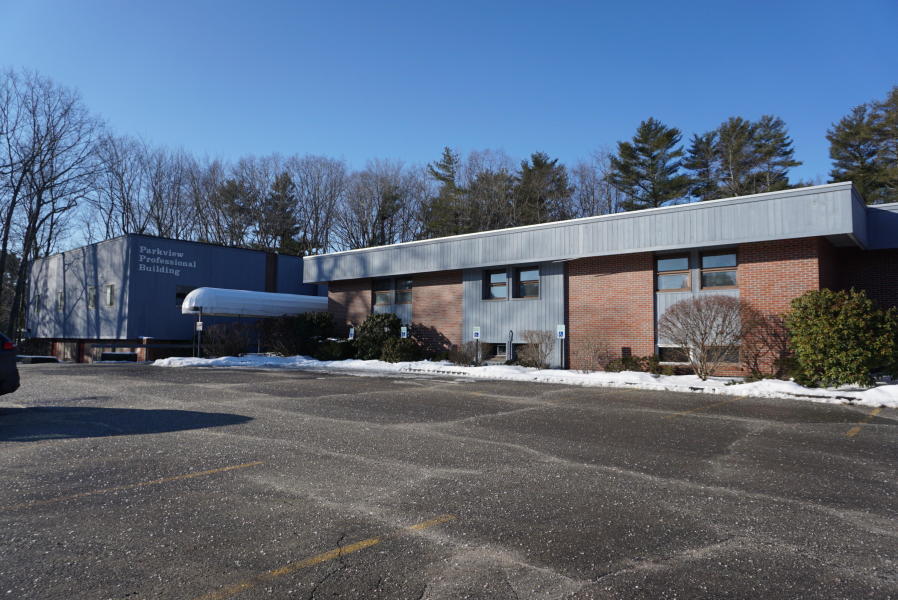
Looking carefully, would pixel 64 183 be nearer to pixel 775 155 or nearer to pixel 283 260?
pixel 283 260

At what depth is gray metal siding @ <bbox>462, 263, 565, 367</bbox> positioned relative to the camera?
800 inches

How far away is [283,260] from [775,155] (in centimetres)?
3297

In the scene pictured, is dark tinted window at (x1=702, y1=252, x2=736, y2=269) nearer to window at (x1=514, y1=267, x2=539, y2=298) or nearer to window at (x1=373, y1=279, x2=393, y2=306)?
window at (x1=514, y1=267, x2=539, y2=298)

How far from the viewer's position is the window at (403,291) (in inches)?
1005

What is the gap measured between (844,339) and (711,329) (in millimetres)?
3165

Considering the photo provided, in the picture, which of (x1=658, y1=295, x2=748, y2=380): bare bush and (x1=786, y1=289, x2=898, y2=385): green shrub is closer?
(x1=786, y1=289, x2=898, y2=385): green shrub

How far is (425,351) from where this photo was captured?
2417cm

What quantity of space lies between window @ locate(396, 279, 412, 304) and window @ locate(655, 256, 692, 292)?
11.1 m

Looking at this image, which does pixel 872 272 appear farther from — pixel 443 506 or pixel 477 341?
pixel 443 506

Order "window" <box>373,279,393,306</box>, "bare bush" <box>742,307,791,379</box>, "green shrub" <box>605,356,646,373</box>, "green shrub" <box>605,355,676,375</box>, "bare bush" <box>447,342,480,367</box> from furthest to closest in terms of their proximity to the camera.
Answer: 1. "window" <box>373,279,393,306</box>
2. "bare bush" <box>447,342,480,367</box>
3. "green shrub" <box>605,356,646,373</box>
4. "green shrub" <box>605,355,676,375</box>
5. "bare bush" <box>742,307,791,379</box>

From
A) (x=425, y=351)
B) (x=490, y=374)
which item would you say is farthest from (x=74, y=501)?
(x=425, y=351)

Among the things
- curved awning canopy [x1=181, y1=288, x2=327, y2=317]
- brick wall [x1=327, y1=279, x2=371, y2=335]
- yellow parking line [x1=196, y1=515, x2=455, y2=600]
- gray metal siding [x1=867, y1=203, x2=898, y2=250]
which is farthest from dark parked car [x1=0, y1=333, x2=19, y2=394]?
gray metal siding [x1=867, y1=203, x2=898, y2=250]

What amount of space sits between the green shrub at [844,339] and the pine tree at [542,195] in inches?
1110

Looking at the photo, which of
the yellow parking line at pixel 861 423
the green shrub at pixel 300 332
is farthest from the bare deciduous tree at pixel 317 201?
the yellow parking line at pixel 861 423
